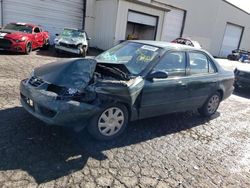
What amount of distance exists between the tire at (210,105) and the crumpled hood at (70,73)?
300 cm

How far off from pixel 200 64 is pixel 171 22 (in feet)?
61.2

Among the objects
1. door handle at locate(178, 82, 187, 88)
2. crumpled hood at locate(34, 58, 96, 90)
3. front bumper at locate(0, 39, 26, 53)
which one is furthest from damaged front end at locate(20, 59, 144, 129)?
front bumper at locate(0, 39, 26, 53)

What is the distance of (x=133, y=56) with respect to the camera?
448cm

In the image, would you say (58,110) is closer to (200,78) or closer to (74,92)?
(74,92)

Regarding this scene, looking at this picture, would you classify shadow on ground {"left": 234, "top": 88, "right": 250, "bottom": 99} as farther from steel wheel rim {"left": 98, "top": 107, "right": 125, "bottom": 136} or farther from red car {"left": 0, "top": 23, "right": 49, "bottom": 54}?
red car {"left": 0, "top": 23, "right": 49, "bottom": 54}

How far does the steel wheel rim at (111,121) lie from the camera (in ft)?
12.2

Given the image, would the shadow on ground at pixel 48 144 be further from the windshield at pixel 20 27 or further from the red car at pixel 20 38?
the windshield at pixel 20 27

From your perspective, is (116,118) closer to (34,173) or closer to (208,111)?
(34,173)

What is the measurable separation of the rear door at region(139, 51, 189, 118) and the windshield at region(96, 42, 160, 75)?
0.22m

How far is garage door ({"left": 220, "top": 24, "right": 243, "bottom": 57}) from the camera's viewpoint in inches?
1158

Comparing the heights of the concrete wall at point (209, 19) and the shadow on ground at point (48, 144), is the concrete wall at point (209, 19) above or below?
above

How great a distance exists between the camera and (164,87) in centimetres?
430

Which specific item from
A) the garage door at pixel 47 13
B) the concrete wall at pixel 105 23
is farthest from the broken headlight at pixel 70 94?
the concrete wall at pixel 105 23

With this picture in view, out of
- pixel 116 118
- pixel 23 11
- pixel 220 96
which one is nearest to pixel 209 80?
pixel 220 96
